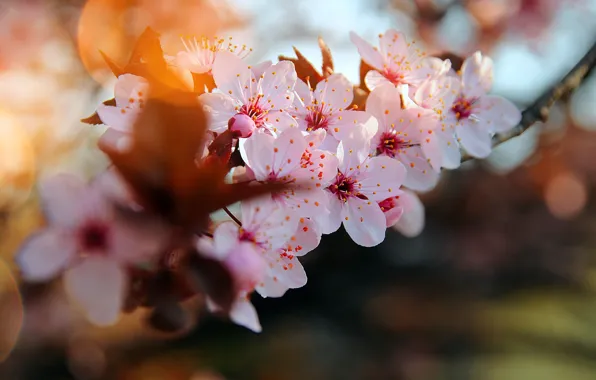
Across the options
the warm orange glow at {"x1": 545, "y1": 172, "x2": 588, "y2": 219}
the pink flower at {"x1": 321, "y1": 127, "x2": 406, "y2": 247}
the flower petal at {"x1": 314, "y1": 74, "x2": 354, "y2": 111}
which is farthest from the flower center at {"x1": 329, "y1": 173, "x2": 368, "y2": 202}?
the warm orange glow at {"x1": 545, "y1": 172, "x2": 588, "y2": 219}

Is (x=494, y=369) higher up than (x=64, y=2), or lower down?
lower down

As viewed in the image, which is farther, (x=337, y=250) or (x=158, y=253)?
(x=337, y=250)

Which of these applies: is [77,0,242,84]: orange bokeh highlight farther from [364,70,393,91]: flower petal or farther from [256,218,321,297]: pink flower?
[256,218,321,297]: pink flower

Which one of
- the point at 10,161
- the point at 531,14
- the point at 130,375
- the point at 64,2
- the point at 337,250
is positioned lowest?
the point at 130,375

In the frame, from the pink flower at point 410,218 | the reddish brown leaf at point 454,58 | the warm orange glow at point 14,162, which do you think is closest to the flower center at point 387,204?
the pink flower at point 410,218

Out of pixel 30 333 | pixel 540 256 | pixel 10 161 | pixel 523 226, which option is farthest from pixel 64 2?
pixel 540 256

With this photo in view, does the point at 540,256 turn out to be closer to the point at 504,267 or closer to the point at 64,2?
the point at 504,267

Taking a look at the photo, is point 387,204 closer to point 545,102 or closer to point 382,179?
point 382,179
